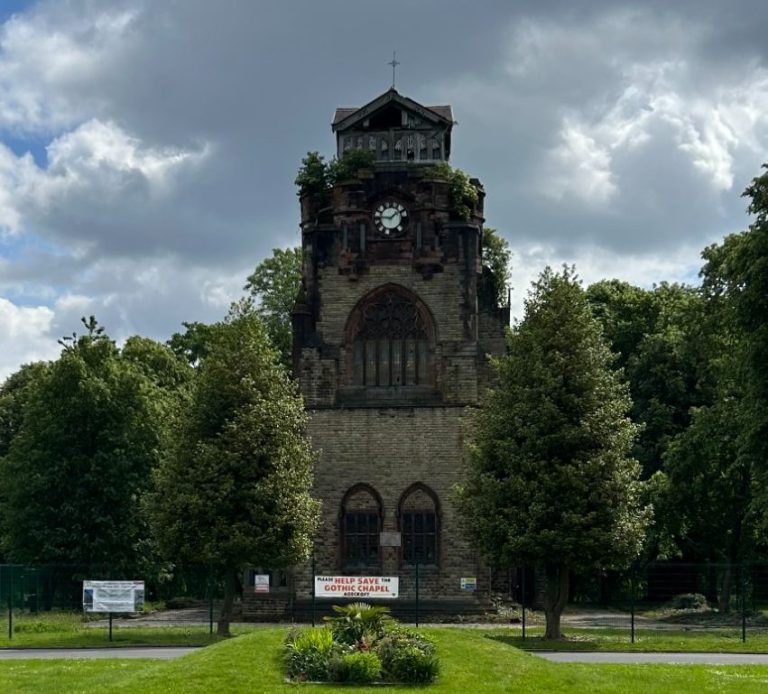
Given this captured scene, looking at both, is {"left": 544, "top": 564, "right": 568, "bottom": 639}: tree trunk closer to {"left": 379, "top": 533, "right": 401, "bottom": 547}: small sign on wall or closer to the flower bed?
{"left": 379, "top": 533, "right": 401, "bottom": 547}: small sign on wall

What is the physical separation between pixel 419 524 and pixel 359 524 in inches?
85.5

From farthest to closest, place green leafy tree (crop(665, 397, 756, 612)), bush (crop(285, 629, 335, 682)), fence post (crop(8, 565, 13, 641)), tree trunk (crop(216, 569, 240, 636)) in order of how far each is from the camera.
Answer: green leafy tree (crop(665, 397, 756, 612)) < tree trunk (crop(216, 569, 240, 636)) < fence post (crop(8, 565, 13, 641)) < bush (crop(285, 629, 335, 682))

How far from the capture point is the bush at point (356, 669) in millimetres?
19859

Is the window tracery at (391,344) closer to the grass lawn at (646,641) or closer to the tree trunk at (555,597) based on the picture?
the grass lawn at (646,641)

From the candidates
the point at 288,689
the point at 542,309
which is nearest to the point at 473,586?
the point at 542,309

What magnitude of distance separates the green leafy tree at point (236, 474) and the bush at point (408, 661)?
538 inches

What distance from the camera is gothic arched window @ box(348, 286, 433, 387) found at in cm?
4391

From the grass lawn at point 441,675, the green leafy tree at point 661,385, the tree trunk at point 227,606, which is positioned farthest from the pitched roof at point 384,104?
the grass lawn at point 441,675

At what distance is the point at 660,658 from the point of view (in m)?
27.1

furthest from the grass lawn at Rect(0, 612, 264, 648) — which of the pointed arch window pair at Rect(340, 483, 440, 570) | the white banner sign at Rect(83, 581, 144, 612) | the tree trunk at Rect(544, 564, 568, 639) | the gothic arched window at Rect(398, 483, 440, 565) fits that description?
the tree trunk at Rect(544, 564, 568, 639)

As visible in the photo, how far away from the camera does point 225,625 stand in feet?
110

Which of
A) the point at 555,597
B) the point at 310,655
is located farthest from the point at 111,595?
the point at 310,655

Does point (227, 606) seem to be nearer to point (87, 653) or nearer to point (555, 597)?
point (87, 653)

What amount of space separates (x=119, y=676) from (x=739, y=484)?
28.7 m
